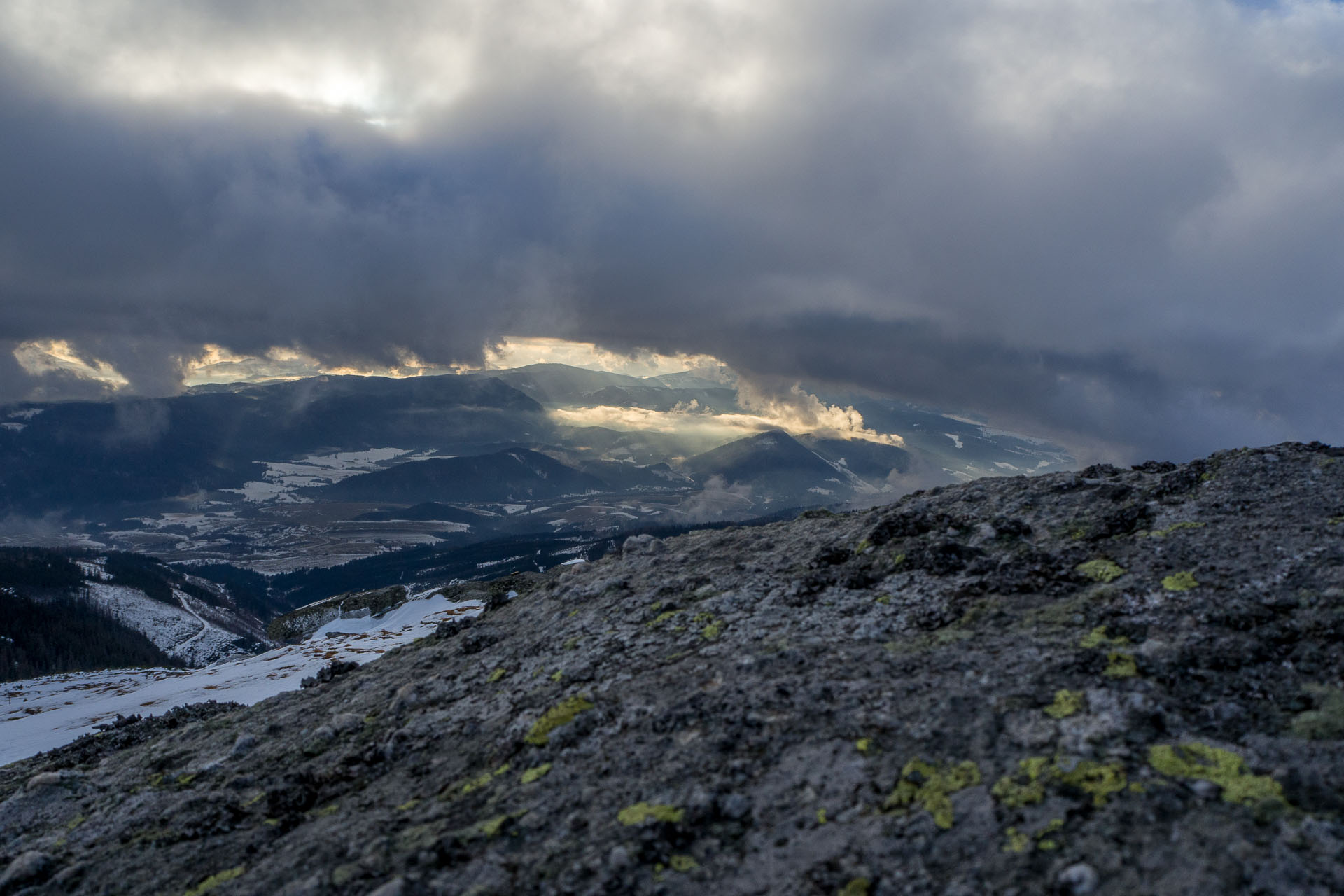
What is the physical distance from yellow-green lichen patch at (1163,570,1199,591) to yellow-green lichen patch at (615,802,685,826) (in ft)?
28.8

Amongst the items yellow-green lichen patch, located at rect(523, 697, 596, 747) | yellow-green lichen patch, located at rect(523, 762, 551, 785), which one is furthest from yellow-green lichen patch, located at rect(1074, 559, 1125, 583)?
yellow-green lichen patch, located at rect(523, 762, 551, 785)

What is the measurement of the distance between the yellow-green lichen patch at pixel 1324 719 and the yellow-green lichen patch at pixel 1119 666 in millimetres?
1545

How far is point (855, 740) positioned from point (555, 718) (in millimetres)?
4955

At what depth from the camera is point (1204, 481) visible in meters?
14.0

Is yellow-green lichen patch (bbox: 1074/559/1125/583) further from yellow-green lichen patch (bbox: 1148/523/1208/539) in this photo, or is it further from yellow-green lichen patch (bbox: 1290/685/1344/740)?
yellow-green lichen patch (bbox: 1290/685/1344/740)

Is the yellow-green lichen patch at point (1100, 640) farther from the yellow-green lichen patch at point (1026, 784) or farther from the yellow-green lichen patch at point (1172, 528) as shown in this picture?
the yellow-green lichen patch at point (1172, 528)

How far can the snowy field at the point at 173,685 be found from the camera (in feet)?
91.0

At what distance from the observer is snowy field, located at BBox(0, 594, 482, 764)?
2773cm

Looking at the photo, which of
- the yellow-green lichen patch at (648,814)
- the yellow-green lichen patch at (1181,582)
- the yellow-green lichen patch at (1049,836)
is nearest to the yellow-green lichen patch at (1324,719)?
the yellow-green lichen patch at (1181,582)

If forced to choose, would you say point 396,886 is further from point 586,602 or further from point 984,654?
point 586,602

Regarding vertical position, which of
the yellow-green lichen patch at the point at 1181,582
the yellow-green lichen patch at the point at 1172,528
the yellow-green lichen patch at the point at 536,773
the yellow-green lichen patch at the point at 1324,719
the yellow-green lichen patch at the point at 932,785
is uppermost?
the yellow-green lichen patch at the point at 1172,528

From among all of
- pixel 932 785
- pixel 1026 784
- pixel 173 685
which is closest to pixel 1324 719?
pixel 1026 784

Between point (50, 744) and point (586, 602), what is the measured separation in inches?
1021

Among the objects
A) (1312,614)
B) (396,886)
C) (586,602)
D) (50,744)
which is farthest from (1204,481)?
(50,744)
